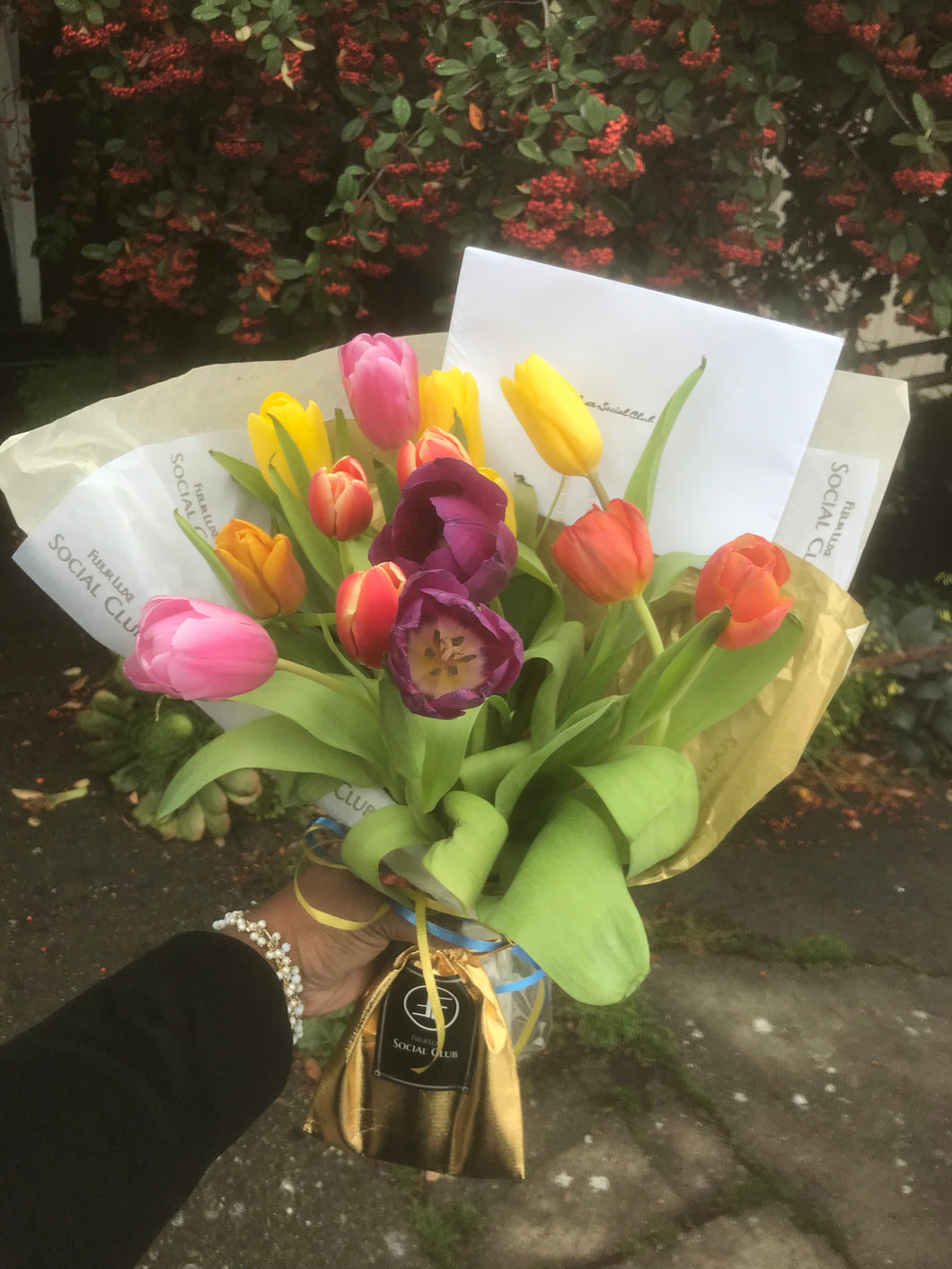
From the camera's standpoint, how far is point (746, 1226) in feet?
3.34

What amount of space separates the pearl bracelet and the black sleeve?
0.06 ft

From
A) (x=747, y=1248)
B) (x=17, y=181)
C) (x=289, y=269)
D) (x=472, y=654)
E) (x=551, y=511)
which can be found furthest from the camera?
(x=17, y=181)

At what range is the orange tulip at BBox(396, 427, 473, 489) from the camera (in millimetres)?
471

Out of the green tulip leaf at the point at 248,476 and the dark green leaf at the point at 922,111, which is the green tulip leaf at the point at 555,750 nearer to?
the green tulip leaf at the point at 248,476

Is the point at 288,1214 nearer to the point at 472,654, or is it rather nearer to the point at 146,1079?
the point at 146,1079

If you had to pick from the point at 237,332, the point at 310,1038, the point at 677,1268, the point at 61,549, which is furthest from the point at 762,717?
the point at 237,332

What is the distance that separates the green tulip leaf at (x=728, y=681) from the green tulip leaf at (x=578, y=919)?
4.0 inches

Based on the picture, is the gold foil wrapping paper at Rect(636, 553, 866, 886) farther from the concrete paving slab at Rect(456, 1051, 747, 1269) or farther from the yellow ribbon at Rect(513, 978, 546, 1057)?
the concrete paving slab at Rect(456, 1051, 747, 1269)

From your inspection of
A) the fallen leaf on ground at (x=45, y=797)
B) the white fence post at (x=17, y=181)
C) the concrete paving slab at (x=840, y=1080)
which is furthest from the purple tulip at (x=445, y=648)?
the white fence post at (x=17, y=181)

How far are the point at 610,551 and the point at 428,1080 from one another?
0.49 m

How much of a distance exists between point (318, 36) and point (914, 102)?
78 cm

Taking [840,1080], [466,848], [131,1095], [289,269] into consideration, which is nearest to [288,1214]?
[131,1095]

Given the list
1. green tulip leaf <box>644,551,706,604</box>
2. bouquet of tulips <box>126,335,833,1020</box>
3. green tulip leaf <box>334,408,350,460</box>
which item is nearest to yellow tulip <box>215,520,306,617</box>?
bouquet of tulips <box>126,335,833,1020</box>

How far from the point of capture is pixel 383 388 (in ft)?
1.68
